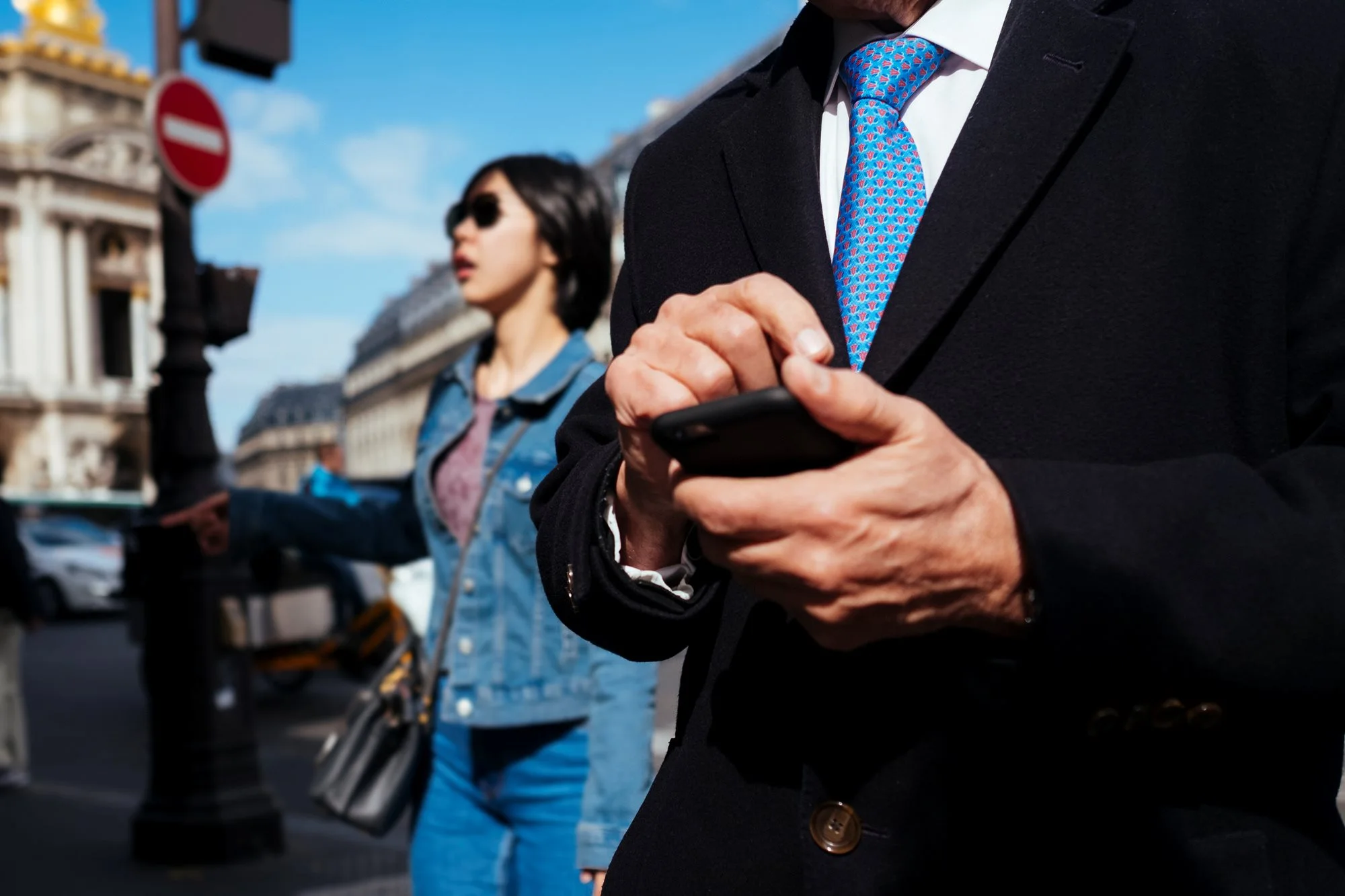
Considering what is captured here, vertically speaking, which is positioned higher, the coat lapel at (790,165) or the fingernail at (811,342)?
the coat lapel at (790,165)

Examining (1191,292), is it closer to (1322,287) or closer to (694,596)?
(1322,287)

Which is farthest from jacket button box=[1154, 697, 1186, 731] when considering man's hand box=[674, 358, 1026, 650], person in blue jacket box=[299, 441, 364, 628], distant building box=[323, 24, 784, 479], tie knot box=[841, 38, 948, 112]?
distant building box=[323, 24, 784, 479]

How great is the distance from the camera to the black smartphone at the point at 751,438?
32.8 inches

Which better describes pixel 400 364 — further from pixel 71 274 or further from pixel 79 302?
pixel 71 274

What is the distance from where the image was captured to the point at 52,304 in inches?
2132

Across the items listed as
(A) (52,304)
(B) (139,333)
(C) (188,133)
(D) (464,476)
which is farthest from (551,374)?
(B) (139,333)

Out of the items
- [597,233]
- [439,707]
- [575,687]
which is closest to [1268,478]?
[575,687]

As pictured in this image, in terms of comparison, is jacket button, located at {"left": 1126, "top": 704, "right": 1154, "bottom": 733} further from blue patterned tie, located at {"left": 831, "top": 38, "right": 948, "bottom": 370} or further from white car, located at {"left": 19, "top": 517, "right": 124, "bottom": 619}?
white car, located at {"left": 19, "top": 517, "right": 124, "bottom": 619}

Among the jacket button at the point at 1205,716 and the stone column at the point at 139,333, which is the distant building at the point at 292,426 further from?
the jacket button at the point at 1205,716

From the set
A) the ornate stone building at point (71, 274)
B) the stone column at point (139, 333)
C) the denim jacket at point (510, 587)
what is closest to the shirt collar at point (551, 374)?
the denim jacket at point (510, 587)

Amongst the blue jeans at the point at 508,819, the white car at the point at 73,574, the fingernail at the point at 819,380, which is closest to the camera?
the fingernail at the point at 819,380

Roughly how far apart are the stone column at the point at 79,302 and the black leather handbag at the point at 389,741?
5663 cm

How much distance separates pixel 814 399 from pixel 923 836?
41cm

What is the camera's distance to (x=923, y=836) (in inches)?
40.9
